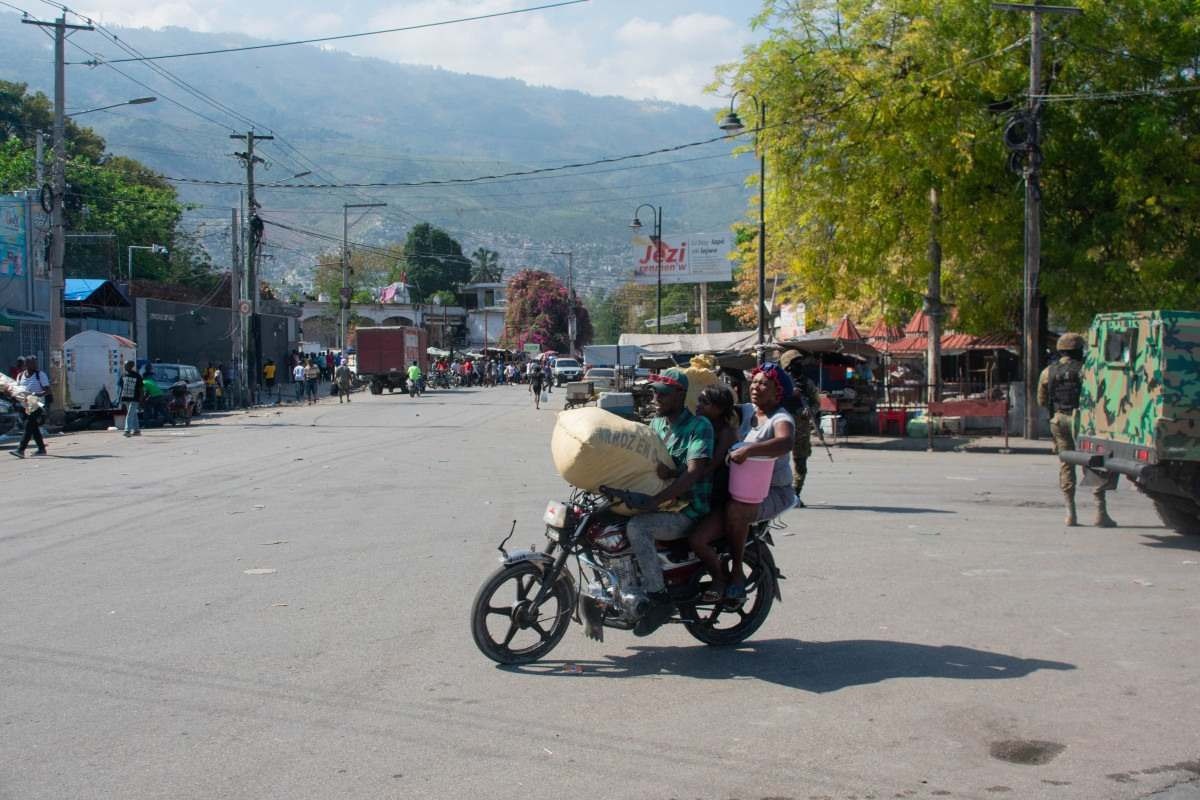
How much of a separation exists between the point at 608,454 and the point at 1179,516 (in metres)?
7.93

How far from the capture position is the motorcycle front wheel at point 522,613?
6.51m

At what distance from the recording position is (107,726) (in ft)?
18.1

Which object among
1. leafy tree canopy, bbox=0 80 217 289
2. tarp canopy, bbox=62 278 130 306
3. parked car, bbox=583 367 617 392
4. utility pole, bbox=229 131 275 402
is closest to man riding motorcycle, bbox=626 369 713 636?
parked car, bbox=583 367 617 392

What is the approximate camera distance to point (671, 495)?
6.43m

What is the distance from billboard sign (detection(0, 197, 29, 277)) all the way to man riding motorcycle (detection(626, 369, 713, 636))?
116 ft

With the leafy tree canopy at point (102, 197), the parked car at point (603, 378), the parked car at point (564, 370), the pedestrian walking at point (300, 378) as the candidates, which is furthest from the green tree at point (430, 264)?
the parked car at point (603, 378)

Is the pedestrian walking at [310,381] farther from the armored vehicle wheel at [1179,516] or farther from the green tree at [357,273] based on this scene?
the green tree at [357,273]

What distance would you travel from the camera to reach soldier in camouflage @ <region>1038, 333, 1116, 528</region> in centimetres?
1223

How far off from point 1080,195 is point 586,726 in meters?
23.9

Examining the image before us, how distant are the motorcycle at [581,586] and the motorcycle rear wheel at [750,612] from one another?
143mm

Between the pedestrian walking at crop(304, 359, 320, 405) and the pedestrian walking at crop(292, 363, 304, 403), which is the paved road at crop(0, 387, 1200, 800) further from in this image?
the pedestrian walking at crop(292, 363, 304, 403)

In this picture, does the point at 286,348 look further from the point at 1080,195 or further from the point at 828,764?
the point at 828,764

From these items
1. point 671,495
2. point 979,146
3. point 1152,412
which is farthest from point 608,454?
point 979,146

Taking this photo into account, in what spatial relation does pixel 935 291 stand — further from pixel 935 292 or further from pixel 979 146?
pixel 979 146
